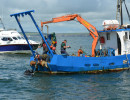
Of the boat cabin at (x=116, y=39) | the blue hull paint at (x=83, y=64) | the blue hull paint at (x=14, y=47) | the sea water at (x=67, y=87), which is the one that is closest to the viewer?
the sea water at (x=67, y=87)

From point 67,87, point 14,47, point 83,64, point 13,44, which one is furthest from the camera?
point 14,47

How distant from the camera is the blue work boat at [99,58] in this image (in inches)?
759

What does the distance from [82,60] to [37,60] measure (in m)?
3.87

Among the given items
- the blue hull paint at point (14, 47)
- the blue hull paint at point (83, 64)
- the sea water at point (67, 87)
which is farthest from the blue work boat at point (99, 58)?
the blue hull paint at point (14, 47)

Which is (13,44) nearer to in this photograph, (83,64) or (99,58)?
(83,64)

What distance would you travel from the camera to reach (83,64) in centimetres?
1998

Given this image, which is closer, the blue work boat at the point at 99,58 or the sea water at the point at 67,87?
the sea water at the point at 67,87

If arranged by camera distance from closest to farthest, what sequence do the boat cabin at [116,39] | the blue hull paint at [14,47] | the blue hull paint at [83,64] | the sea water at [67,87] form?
the sea water at [67,87] < the blue hull paint at [83,64] < the boat cabin at [116,39] < the blue hull paint at [14,47]

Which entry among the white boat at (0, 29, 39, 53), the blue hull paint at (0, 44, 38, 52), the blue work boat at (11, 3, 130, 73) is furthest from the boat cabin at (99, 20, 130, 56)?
the blue hull paint at (0, 44, 38, 52)

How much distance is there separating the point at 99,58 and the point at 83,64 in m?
Answer: 1.61

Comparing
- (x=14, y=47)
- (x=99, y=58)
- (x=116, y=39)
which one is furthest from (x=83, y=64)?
(x=14, y=47)

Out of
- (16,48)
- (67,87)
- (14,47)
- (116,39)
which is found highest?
(116,39)

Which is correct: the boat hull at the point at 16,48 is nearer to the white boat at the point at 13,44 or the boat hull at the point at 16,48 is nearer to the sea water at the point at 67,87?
the white boat at the point at 13,44

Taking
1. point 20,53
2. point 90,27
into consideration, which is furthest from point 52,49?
point 20,53
